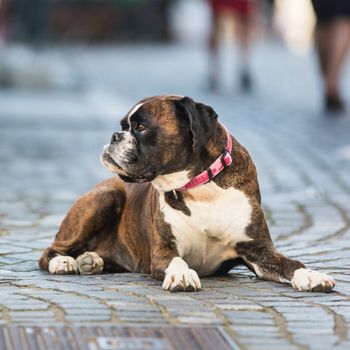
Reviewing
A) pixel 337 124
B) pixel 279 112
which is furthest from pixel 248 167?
pixel 279 112

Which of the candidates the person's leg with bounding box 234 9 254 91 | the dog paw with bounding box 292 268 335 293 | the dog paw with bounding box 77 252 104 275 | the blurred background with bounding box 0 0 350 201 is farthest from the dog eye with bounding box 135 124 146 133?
the person's leg with bounding box 234 9 254 91

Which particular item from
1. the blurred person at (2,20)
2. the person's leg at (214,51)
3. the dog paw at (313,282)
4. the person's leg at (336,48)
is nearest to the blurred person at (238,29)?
the person's leg at (214,51)

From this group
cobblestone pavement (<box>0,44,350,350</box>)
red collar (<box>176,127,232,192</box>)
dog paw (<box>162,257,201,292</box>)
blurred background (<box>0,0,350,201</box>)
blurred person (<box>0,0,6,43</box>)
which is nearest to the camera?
cobblestone pavement (<box>0,44,350,350</box>)

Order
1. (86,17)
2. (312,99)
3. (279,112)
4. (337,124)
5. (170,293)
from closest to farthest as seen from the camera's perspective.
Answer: (170,293), (337,124), (279,112), (312,99), (86,17)

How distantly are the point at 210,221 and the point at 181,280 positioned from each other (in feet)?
1.41

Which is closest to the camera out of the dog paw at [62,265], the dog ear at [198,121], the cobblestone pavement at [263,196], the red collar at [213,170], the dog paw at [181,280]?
the cobblestone pavement at [263,196]

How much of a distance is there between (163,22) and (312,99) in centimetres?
1963

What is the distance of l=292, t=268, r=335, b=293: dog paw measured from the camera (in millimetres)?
6297

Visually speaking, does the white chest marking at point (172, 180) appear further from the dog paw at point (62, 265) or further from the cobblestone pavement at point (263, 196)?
the dog paw at point (62, 265)

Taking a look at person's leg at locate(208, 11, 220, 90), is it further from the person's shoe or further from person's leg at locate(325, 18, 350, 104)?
person's leg at locate(325, 18, 350, 104)

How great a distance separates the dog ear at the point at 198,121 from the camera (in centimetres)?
641

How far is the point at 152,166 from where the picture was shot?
21.2 feet

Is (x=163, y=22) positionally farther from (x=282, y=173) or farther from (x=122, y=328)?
(x=122, y=328)

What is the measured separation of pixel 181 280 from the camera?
6.27m
